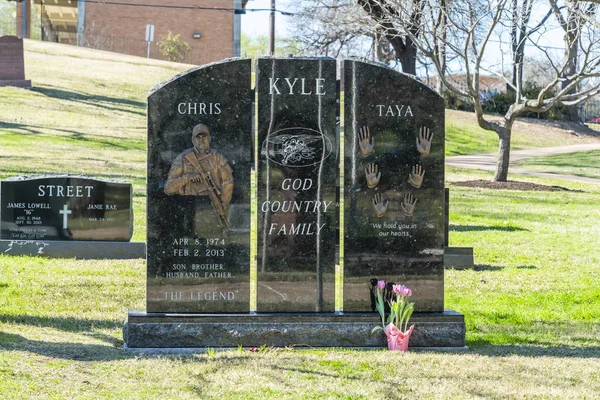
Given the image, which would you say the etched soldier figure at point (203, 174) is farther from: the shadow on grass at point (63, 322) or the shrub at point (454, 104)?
the shrub at point (454, 104)

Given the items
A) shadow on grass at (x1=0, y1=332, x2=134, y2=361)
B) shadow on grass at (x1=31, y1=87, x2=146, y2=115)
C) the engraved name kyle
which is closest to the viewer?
shadow on grass at (x1=0, y1=332, x2=134, y2=361)

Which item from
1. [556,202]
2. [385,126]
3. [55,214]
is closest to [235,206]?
[385,126]

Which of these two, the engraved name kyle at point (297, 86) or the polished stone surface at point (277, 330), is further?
the engraved name kyle at point (297, 86)

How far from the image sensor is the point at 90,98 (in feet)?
107

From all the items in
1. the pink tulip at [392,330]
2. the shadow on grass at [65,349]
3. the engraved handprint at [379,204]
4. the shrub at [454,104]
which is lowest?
the shadow on grass at [65,349]

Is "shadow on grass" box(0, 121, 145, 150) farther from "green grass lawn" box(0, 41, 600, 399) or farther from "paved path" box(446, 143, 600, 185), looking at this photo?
"paved path" box(446, 143, 600, 185)

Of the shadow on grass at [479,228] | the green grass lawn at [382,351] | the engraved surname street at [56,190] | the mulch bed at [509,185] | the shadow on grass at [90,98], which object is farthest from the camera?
the shadow on grass at [90,98]

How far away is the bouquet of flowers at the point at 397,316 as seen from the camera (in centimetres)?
741

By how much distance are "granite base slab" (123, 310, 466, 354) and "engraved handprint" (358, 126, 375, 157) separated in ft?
4.23

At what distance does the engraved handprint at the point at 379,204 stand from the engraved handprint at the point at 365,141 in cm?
35

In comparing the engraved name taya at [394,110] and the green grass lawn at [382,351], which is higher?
the engraved name taya at [394,110]

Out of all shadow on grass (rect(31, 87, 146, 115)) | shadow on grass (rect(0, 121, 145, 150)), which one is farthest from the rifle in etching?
shadow on grass (rect(31, 87, 146, 115))

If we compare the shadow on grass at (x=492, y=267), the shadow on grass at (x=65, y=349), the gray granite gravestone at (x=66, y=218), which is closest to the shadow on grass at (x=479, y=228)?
the shadow on grass at (x=492, y=267)

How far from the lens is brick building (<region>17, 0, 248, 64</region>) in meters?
55.4
